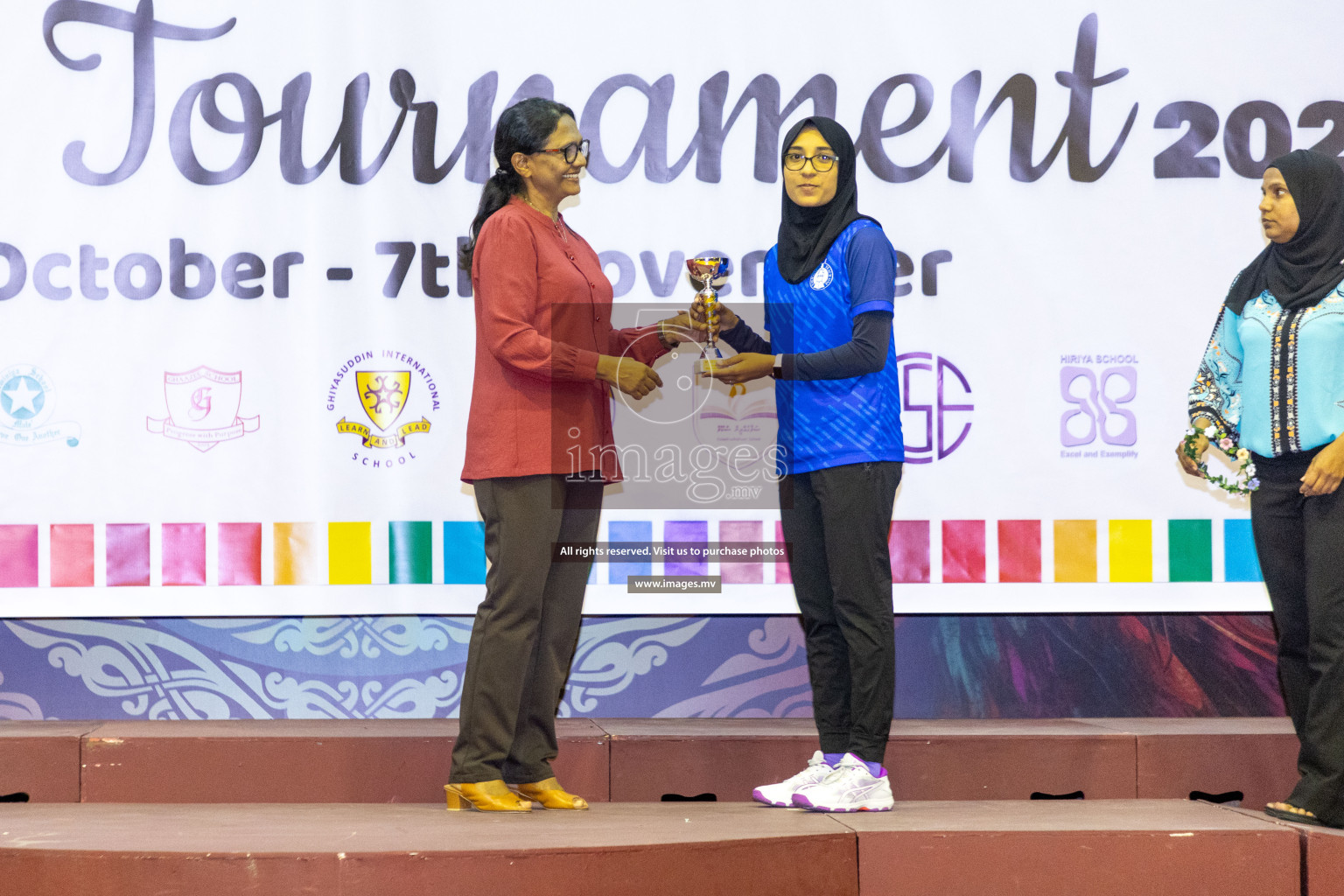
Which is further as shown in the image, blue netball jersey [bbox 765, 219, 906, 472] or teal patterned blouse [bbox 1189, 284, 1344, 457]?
blue netball jersey [bbox 765, 219, 906, 472]

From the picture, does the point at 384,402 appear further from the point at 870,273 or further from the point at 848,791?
the point at 848,791

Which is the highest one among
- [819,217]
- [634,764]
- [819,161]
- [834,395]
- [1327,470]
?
[819,161]

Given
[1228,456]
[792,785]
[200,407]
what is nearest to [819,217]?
[1228,456]

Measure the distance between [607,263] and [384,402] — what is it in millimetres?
749

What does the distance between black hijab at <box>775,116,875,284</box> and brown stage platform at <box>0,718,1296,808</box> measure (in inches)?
48.5

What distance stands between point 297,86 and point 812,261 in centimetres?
171

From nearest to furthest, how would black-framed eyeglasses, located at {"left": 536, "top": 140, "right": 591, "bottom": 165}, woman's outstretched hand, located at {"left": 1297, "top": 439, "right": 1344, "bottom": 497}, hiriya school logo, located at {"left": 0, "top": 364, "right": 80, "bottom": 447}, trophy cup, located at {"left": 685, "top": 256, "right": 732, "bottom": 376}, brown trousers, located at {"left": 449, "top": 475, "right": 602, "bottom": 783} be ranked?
woman's outstretched hand, located at {"left": 1297, "top": 439, "right": 1344, "bottom": 497} → brown trousers, located at {"left": 449, "top": 475, "right": 602, "bottom": 783} → black-framed eyeglasses, located at {"left": 536, "top": 140, "right": 591, "bottom": 165} → trophy cup, located at {"left": 685, "top": 256, "right": 732, "bottom": 376} → hiriya school logo, located at {"left": 0, "top": 364, "right": 80, "bottom": 447}

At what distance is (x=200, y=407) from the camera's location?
348 centimetres

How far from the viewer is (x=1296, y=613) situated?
8.48ft

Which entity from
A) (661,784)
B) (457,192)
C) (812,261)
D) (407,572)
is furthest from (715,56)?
(661,784)

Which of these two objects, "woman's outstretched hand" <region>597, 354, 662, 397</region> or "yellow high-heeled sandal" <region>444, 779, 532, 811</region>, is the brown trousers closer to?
"yellow high-heeled sandal" <region>444, 779, 532, 811</region>

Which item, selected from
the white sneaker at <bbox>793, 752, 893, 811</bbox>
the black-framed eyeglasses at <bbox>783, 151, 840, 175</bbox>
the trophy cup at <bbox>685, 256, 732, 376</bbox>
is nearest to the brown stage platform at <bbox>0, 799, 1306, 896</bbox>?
the white sneaker at <bbox>793, 752, 893, 811</bbox>

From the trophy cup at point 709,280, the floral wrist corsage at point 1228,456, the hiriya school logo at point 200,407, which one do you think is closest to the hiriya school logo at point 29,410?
the hiriya school logo at point 200,407

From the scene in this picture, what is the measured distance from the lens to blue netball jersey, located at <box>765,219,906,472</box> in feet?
8.66
